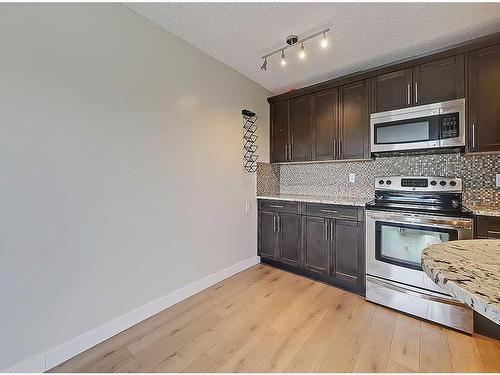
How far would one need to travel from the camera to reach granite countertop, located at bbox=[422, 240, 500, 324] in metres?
0.49

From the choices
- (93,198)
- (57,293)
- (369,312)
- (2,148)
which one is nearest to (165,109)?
(93,198)

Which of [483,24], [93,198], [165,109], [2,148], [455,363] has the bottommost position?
[455,363]

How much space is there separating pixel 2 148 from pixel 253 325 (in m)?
2.04

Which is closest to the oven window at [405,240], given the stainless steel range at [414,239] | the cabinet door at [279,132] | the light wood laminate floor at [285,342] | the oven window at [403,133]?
the stainless steel range at [414,239]

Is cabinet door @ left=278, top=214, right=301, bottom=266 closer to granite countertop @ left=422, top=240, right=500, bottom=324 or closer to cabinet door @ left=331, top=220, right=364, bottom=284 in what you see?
cabinet door @ left=331, top=220, right=364, bottom=284

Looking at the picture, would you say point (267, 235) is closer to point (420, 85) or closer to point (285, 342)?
point (285, 342)

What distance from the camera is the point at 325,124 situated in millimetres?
2920

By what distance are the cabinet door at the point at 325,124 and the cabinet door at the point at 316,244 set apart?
2.69 ft

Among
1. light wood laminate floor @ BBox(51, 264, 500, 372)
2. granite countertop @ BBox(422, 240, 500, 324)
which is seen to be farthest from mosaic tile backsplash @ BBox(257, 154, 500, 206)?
granite countertop @ BBox(422, 240, 500, 324)

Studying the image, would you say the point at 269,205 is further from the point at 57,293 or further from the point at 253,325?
the point at 57,293

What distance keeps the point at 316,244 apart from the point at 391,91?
1809mm

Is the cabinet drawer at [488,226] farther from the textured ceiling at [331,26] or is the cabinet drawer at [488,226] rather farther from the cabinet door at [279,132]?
the cabinet door at [279,132]

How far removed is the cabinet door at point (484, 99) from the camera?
196 cm

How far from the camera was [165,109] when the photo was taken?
7.01ft
